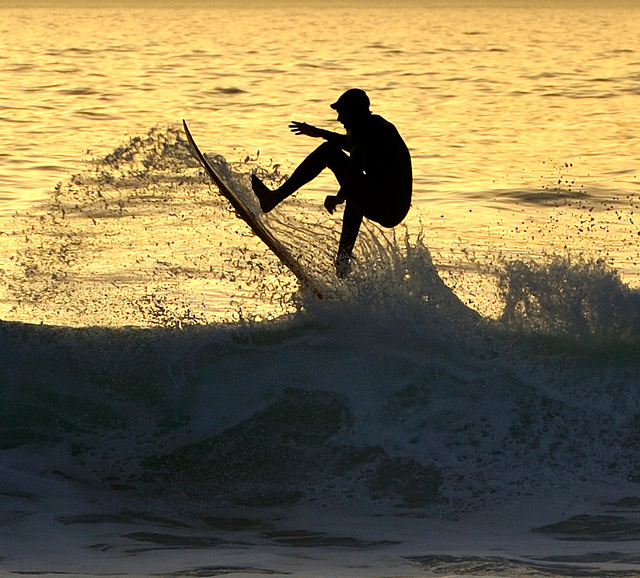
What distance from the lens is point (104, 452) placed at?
Answer: 676 cm

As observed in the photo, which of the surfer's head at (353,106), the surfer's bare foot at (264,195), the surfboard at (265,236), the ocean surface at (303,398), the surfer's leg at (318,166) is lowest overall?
the ocean surface at (303,398)

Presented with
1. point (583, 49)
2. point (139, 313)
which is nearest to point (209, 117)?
point (139, 313)

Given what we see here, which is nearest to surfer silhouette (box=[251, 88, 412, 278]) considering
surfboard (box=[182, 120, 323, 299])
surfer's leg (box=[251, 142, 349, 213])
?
surfer's leg (box=[251, 142, 349, 213])

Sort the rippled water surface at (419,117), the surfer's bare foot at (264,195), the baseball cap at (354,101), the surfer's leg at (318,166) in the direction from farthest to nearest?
the rippled water surface at (419,117) < the surfer's bare foot at (264,195) < the surfer's leg at (318,166) < the baseball cap at (354,101)

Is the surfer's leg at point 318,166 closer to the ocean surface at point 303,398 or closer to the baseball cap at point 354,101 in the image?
the baseball cap at point 354,101

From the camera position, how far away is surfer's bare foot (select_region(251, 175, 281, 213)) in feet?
23.1

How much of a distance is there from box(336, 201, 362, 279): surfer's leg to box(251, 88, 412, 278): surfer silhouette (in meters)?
0.09

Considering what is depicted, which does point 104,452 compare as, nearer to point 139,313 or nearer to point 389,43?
point 139,313

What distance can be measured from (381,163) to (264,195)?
0.77 meters

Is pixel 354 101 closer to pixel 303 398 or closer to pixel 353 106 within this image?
pixel 353 106

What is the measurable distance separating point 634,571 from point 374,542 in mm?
1308

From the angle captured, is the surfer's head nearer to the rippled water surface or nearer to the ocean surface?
the ocean surface

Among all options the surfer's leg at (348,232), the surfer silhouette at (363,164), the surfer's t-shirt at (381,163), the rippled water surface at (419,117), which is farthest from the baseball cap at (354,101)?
the rippled water surface at (419,117)

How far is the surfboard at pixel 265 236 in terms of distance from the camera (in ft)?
24.5
